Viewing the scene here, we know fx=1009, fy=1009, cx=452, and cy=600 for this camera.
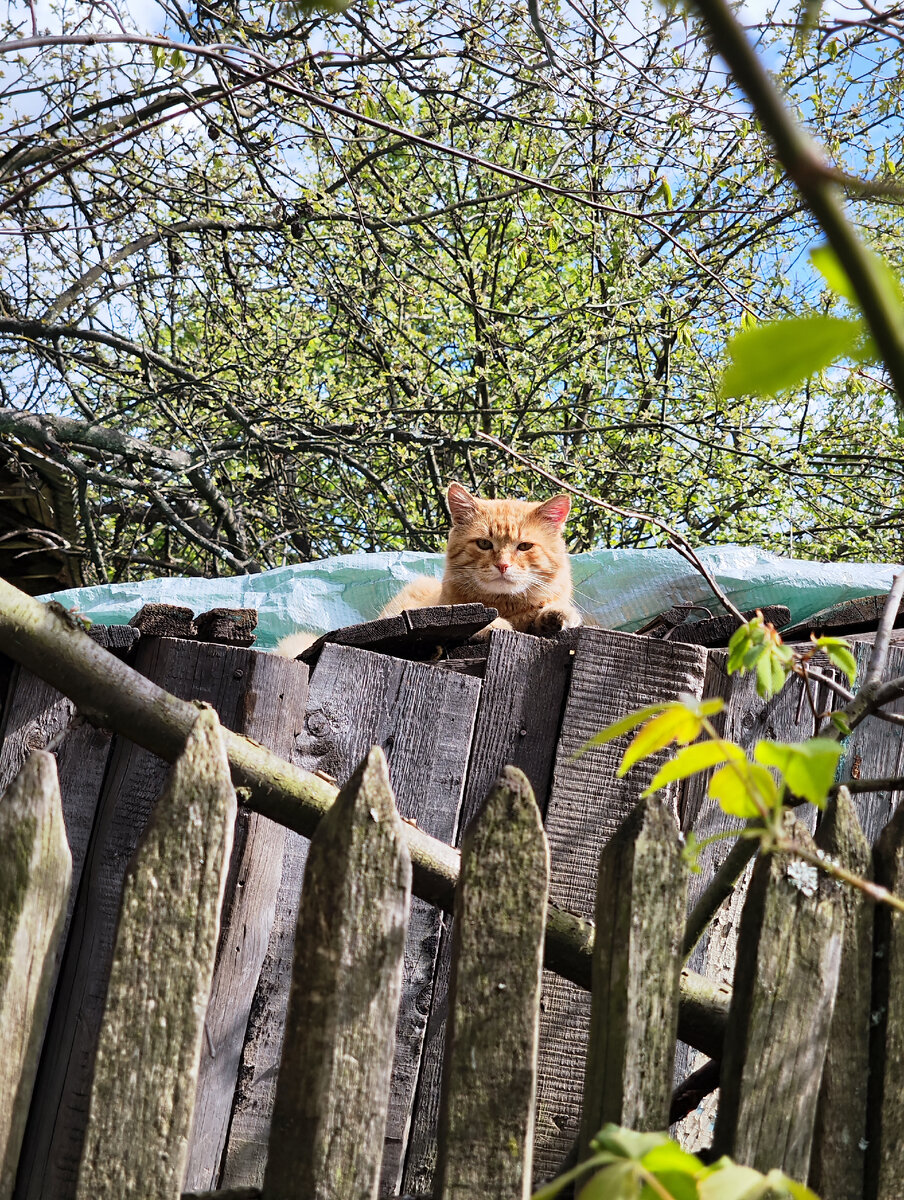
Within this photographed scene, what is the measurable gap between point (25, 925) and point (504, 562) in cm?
316

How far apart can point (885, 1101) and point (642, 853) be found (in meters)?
0.50

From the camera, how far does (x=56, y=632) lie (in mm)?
1486

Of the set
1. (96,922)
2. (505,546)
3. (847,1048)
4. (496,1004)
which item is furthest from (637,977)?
(505,546)

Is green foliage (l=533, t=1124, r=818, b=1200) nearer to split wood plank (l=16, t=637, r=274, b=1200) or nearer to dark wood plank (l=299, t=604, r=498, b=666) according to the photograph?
split wood plank (l=16, t=637, r=274, b=1200)

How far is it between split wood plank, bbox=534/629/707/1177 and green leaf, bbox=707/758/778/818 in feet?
3.69

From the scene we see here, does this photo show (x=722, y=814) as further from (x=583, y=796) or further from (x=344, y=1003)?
(x=344, y=1003)

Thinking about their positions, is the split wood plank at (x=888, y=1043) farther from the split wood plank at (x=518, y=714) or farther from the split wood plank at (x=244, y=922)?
the split wood plank at (x=244, y=922)

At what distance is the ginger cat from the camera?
419 centimetres

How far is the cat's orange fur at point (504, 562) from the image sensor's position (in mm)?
4180

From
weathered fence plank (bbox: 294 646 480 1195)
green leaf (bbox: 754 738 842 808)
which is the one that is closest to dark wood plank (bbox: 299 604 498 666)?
weathered fence plank (bbox: 294 646 480 1195)

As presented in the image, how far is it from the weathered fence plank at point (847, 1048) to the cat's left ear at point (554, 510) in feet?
10.6

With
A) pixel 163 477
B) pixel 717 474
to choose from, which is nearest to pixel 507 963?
pixel 163 477

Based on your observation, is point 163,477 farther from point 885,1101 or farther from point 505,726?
point 885,1101

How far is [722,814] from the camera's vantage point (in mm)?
2162
